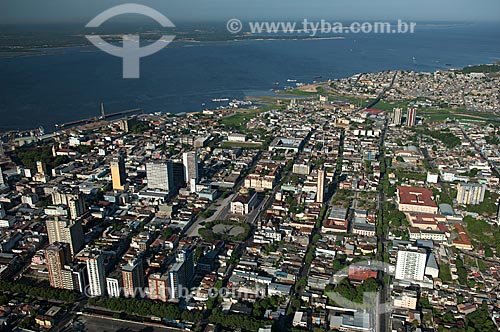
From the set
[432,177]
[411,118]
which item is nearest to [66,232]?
[432,177]

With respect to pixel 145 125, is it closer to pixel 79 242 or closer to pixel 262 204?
pixel 262 204

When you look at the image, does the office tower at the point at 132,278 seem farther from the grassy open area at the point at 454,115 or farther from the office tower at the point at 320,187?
the grassy open area at the point at 454,115

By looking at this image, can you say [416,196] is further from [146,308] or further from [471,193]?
[146,308]

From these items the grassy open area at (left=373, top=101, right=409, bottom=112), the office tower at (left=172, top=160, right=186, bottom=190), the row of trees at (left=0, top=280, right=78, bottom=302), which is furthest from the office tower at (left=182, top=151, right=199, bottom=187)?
the grassy open area at (left=373, top=101, right=409, bottom=112)

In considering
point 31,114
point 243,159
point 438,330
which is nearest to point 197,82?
point 31,114

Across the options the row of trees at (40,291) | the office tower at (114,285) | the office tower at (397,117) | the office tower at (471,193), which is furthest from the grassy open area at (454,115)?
the row of trees at (40,291)
